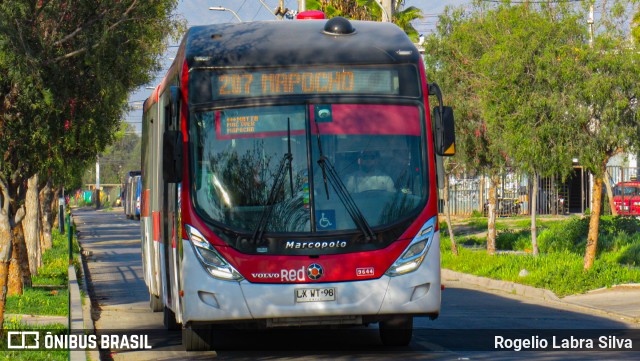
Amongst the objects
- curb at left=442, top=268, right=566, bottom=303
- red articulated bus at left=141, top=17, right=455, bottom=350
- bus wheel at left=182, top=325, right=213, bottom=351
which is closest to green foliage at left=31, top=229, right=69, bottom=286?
curb at left=442, top=268, right=566, bottom=303

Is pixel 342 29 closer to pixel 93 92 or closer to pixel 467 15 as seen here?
pixel 93 92

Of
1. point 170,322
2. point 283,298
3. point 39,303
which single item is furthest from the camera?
point 39,303

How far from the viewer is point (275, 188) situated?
1101 cm

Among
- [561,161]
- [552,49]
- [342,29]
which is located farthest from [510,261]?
[342,29]

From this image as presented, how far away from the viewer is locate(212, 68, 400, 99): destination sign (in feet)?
37.0

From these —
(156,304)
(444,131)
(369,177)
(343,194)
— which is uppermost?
(444,131)

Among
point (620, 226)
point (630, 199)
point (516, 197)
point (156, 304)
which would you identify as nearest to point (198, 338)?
point (156, 304)

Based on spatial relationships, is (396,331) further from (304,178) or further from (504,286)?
(504,286)

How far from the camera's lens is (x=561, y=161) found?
2038cm

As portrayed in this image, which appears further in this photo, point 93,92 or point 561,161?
point 561,161

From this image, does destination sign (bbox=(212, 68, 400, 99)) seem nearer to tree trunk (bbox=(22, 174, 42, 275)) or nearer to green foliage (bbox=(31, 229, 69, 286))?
green foliage (bbox=(31, 229, 69, 286))

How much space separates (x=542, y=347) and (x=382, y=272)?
2.57 metres

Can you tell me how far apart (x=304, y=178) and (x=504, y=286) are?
11075 millimetres

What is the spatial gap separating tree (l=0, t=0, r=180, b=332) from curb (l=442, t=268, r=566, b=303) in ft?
28.6
